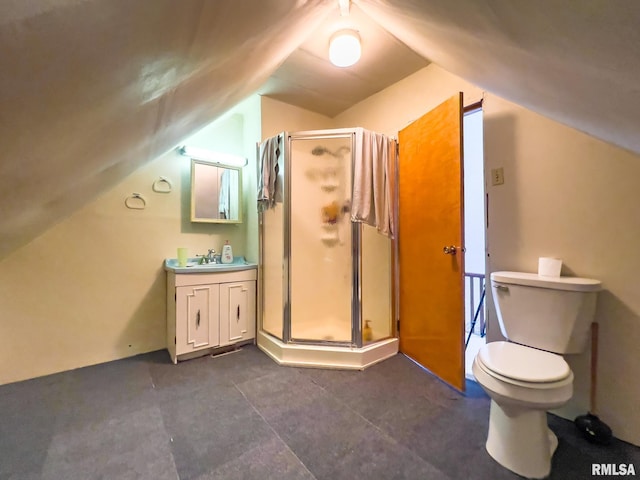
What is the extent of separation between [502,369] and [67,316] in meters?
2.85

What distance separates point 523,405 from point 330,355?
1.23 metres

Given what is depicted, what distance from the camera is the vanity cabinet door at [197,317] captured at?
2090 millimetres

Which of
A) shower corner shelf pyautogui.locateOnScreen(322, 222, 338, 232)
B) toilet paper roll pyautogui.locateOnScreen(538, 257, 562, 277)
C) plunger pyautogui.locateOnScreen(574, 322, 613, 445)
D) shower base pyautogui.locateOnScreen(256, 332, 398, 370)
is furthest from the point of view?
shower corner shelf pyautogui.locateOnScreen(322, 222, 338, 232)

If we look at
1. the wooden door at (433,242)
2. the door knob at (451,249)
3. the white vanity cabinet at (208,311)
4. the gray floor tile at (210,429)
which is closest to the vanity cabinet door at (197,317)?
the white vanity cabinet at (208,311)

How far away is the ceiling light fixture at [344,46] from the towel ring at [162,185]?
1.74 m

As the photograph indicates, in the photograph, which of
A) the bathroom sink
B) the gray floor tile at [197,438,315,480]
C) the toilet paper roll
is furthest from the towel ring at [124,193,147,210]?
the toilet paper roll

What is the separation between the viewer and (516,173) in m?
1.63

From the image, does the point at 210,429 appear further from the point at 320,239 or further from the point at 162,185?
the point at 162,185

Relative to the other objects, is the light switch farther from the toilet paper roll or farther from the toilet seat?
the toilet seat

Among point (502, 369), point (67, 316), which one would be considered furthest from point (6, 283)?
point (502, 369)

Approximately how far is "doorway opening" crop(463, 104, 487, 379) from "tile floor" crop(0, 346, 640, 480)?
91cm

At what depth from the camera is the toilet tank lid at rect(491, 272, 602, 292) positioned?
50.4 inches

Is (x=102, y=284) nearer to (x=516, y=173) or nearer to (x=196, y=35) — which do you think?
(x=196, y=35)

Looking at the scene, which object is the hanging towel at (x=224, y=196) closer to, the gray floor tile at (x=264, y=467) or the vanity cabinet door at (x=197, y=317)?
the vanity cabinet door at (x=197, y=317)
